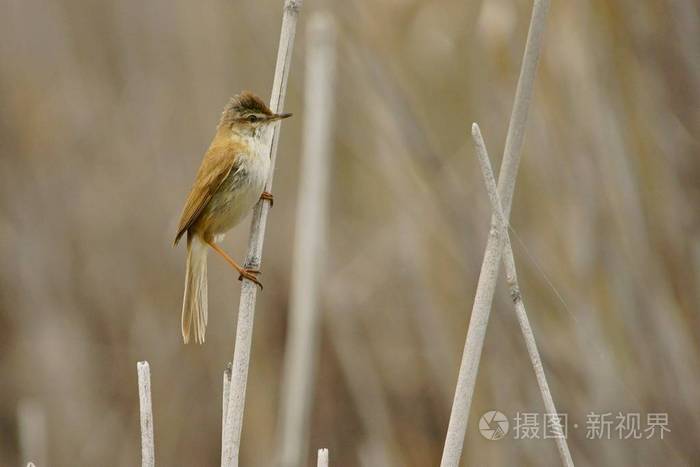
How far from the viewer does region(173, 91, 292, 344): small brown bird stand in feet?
8.57

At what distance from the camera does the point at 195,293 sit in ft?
8.81

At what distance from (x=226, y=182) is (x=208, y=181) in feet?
0.19

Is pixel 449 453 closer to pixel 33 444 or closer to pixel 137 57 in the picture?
pixel 33 444

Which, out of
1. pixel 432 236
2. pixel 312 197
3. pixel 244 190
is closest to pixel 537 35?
pixel 312 197

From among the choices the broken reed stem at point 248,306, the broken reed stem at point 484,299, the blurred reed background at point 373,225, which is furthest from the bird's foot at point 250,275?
the blurred reed background at point 373,225

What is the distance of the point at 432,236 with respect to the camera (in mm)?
3031

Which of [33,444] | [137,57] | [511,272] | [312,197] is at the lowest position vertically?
[33,444]

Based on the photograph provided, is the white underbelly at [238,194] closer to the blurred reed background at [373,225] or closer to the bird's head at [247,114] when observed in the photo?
Answer: the bird's head at [247,114]

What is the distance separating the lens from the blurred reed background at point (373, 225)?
8.70 feet

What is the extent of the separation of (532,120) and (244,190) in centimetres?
92

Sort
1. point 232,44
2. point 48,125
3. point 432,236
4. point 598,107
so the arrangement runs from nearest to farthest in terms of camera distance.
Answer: point 598,107 < point 432,236 < point 232,44 < point 48,125

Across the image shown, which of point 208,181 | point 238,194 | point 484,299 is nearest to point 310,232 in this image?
point 238,194

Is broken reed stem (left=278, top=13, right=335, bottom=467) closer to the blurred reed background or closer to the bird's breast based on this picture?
the bird's breast

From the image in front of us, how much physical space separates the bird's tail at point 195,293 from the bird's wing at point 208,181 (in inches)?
5.0
